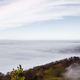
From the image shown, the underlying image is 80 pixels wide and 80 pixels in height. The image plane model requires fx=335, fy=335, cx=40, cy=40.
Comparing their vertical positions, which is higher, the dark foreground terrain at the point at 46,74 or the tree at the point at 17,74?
the dark foreground terrain at the point at 46,74

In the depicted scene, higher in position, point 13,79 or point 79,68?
point 79,68

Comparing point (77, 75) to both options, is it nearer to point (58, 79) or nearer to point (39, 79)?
point (58, 79)

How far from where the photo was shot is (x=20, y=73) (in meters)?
43.8

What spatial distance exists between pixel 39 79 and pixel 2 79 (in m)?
16.6

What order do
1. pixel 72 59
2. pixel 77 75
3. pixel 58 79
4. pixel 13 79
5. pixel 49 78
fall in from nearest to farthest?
pixel 13 79 → pixel 77 75 → pixel 58 79 → pixel 49 78 → pixel 72 59

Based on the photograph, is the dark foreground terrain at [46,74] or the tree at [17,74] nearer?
the tree at [17,74]

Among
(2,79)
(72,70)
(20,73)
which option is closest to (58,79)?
(72,70)

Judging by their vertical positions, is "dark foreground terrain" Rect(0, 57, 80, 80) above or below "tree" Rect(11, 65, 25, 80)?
above

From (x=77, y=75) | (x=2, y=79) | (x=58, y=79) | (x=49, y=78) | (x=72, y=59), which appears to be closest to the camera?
(x=77, y=75)

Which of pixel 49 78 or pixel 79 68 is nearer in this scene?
pixel 79 68

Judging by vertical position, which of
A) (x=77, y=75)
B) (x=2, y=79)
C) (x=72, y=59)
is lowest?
(x=77, y=75)

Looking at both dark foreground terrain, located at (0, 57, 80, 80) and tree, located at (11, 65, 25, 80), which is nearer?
tree, located at (11, 65, 25, 80)

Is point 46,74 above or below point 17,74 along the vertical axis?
above

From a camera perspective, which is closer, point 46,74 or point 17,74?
point 17,74
